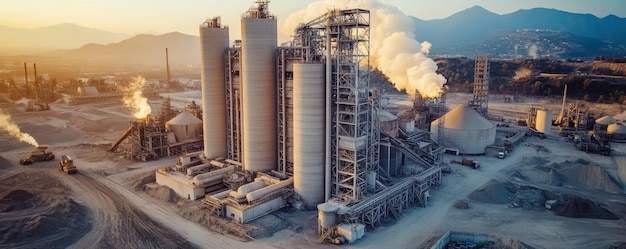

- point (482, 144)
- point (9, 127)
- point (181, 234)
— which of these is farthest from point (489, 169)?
point (9, 127)

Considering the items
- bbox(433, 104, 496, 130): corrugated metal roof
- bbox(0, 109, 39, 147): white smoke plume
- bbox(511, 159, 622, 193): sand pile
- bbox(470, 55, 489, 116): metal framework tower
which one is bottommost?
bbox(511, 159, 622, 193): sand pile

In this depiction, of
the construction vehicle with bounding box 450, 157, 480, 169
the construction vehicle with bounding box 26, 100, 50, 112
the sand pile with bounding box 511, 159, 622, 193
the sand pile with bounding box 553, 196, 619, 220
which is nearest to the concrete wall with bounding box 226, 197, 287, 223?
the sand pile with bounding box 553, 196, 619, 220

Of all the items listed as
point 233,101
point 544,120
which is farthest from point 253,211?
point 544,120

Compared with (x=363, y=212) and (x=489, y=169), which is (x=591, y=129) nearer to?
(x=489, y=169)

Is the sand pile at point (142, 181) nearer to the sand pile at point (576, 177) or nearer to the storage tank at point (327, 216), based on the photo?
the storage tank at point (327, 216)

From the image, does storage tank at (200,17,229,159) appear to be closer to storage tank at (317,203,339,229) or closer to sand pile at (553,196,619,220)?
storage tank at (317,203,339,229)

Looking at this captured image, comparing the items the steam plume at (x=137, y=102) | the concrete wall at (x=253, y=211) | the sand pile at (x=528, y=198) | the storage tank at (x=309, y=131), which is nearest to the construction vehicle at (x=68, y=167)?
the steam plume at (x=137, y=102)
